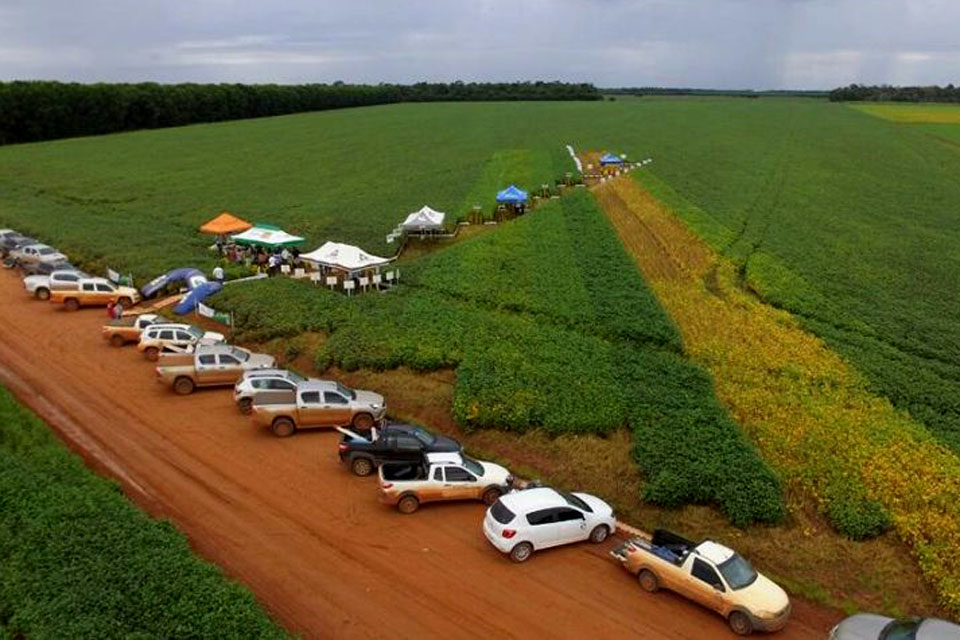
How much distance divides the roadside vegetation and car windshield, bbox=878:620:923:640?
1188cm

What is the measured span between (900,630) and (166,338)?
26320mm

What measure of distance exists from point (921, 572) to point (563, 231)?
110 feet

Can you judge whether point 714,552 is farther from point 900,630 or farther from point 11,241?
A: point 11,241

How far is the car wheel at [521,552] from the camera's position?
58.0 ft

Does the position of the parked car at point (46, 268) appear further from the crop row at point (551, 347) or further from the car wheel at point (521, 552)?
the car wheel at point (521, 552)

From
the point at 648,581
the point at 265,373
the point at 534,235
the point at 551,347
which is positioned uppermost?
the point at 534,235

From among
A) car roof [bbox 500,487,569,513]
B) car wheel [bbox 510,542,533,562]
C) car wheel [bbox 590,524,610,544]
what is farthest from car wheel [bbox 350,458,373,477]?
car wheel [bbox 590,524,610,544]

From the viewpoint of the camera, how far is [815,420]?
76.7 feet

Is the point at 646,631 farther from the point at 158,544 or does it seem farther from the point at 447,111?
the point at 447,111

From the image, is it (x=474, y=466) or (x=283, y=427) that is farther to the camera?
(x=283, y=427)

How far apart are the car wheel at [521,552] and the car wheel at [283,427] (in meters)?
9.32

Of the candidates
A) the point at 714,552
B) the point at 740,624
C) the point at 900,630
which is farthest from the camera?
the point at 714,552

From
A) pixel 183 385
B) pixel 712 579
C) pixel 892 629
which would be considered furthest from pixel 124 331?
pixel 892 629

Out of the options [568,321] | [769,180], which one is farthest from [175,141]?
[568,321]
